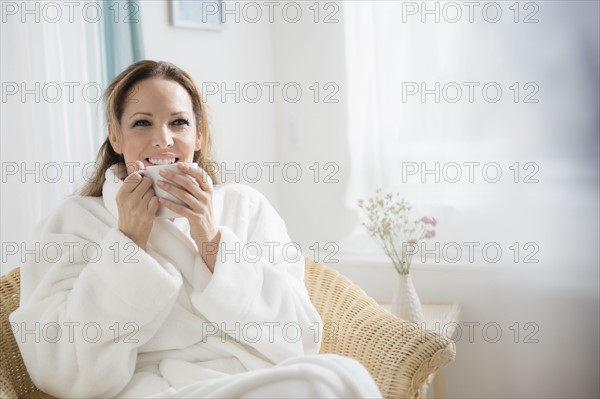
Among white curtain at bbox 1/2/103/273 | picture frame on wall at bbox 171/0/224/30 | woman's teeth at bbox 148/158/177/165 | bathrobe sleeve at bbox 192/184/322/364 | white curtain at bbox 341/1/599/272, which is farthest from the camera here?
picture frame on wall at bbox 171/0/224/30

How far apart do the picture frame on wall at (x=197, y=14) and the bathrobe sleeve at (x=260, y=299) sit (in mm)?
1029

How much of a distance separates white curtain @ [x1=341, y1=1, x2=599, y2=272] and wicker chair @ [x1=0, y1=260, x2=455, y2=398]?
73cm

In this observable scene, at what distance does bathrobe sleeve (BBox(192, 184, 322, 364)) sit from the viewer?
5.28 ft

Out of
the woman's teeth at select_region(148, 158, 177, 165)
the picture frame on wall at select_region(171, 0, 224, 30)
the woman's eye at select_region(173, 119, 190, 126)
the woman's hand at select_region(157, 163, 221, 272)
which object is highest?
the picture frame on wall at select_region(171, 0, 224, 30)

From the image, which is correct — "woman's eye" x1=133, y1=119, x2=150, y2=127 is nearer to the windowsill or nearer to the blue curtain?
the blue curtain

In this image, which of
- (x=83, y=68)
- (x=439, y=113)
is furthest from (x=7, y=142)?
(x=439, y=113)

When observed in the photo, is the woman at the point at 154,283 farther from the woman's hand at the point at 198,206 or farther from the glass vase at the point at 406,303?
the glass vase at the point at 406,303

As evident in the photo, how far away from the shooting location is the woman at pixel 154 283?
1.53 metres

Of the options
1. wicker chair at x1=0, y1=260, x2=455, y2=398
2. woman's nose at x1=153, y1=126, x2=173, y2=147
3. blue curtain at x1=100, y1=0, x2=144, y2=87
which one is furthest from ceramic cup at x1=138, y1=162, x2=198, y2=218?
blue curtain at x1=100, y1=0, x2=144, y2=87

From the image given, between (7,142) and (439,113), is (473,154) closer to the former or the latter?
(439,113)

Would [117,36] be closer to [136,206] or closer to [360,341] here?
[136,206]

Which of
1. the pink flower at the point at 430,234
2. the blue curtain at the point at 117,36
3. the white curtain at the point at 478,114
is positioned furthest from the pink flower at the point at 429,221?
the blue curtain at the point at 117,36

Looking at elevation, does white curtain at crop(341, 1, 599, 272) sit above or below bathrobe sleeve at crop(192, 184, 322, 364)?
above

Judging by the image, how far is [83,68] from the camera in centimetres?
221
